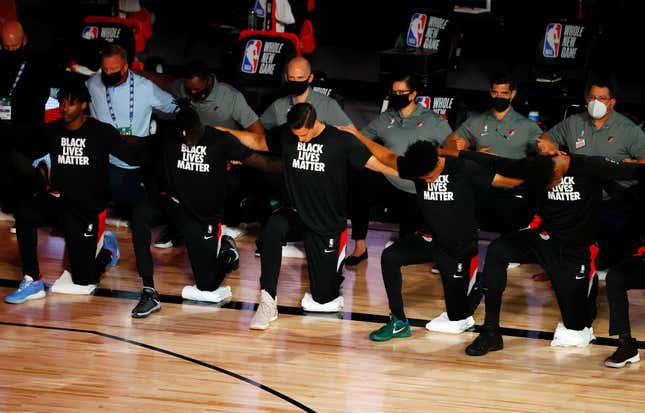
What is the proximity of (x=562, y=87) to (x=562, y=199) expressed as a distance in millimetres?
3967

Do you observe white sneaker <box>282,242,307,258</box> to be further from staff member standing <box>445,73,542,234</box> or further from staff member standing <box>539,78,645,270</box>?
staff member standing <box>539,78,645,270</box>

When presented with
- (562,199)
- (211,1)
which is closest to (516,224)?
(562,199)

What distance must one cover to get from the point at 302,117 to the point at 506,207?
2.24 metres

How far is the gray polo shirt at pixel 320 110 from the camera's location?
8.56m

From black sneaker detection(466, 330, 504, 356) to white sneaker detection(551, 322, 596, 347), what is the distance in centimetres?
39

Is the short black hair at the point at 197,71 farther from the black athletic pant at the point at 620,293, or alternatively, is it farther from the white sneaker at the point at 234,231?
the black athletic pant at the point at 620,293

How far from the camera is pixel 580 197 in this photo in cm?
700

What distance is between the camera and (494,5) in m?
12.3

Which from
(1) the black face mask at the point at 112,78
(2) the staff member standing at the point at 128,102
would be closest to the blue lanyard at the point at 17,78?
→ (2) the staff member standing at the point at 128,102

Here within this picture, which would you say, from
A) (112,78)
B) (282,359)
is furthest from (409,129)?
(282,359)

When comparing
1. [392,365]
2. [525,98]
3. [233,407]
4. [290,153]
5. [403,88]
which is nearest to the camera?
[233,407]

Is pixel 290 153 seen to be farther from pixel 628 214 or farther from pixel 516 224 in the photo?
pixel 628 214

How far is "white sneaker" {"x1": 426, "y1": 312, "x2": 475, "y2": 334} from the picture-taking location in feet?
24.0

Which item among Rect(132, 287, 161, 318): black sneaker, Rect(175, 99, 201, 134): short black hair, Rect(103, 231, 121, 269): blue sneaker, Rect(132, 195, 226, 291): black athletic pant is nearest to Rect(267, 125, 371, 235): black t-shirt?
Rect(175, 99, 201, 134): short black hair
